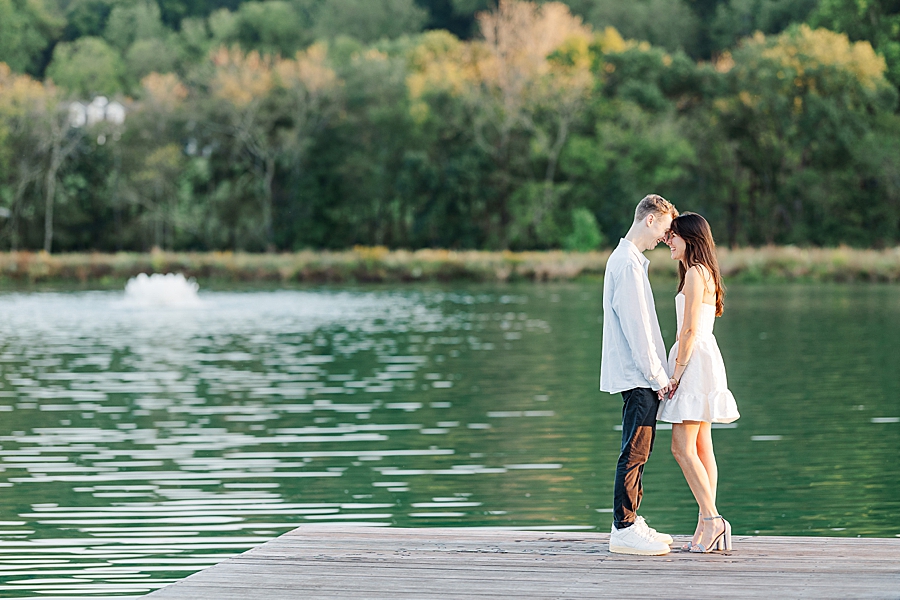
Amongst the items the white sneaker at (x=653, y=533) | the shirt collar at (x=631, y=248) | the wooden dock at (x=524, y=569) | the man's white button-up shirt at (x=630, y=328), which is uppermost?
the shirt collar at (x=631, y=248)

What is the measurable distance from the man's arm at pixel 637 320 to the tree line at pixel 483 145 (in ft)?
157

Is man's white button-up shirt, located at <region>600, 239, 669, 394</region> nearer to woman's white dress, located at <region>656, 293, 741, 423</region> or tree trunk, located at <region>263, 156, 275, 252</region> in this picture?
woman's white dress, located at <region>656, 293, 741, 423</region>

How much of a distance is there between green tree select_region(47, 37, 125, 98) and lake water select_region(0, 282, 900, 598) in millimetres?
44413

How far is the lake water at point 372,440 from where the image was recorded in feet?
28.8

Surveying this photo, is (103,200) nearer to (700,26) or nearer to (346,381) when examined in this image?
(700,26)

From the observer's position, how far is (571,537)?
6707 mm

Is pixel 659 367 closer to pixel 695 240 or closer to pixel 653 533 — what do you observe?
pixel 695 240

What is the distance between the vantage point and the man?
625 cm

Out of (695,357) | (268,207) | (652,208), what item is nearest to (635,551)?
(695,357)

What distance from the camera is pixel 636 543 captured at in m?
6.19

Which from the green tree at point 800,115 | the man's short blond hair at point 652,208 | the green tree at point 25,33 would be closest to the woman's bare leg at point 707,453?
the man's short blond hair at point 652,208

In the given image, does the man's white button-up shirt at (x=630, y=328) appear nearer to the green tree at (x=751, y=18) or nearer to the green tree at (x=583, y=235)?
the green tree at (x=583, y=235)

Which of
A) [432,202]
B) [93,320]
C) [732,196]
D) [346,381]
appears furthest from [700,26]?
[346,381]

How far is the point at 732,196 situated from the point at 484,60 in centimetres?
1248
